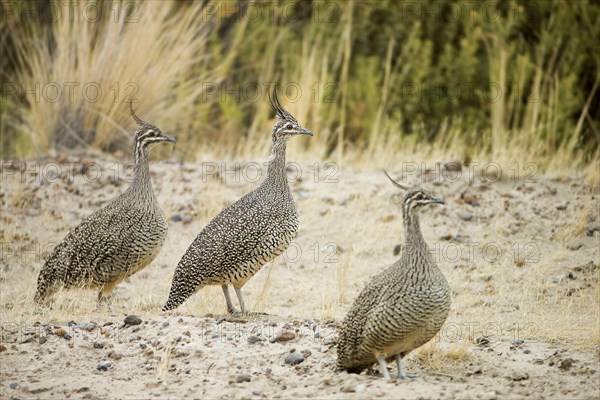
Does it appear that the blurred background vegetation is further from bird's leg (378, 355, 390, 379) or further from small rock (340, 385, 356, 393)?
small rock (340, 385, 356, 393)

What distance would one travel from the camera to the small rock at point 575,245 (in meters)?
9.59

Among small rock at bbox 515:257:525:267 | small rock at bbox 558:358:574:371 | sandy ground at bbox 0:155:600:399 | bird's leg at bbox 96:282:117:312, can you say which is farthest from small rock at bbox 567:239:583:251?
bird's leg at bbox 96:282:117:312

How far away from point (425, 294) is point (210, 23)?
8590mm

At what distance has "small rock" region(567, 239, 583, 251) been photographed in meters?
9.59

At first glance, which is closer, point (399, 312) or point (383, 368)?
point (399, 312)

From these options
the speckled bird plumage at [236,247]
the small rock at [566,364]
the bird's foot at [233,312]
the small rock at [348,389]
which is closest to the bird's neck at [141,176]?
the speckled bird plumage at [236,247]

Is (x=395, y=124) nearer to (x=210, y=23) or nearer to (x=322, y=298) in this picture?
(x=210, y=23)

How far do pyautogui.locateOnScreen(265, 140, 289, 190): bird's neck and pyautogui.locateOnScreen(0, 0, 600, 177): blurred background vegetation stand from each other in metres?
3.80

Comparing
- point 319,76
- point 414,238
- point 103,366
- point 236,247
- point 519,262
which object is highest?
point 319,76

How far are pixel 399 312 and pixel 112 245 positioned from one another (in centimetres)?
303

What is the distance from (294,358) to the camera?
21.2 ft

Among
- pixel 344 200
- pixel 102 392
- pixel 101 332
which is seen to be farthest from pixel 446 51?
pixel 102 392

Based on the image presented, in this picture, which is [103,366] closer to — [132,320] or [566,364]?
[132,320]

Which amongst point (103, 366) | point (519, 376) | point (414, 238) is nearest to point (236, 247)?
point (103, 366)
